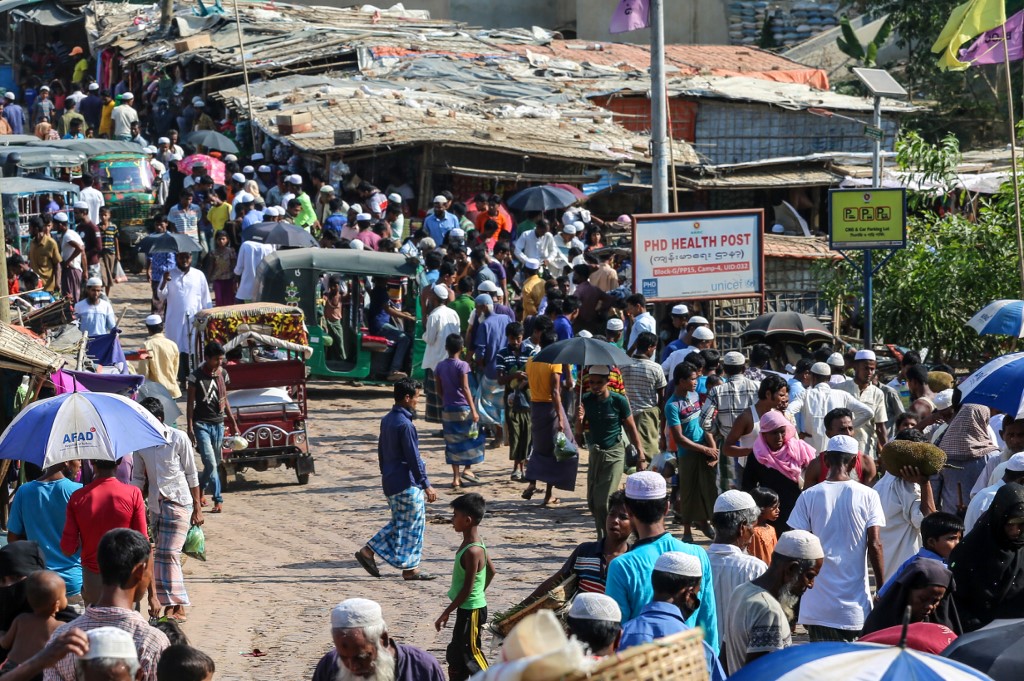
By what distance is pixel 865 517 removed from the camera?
26.2ft

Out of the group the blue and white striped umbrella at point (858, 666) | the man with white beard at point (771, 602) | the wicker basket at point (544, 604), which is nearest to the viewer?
the blue and white striped umbrella at point (858, 666)

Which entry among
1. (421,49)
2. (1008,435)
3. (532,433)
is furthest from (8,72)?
(1008,435)

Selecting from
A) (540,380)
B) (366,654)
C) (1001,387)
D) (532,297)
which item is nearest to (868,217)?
(540,380)

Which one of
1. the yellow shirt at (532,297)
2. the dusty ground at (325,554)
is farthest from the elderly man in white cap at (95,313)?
the yellow shirt at (532,297)

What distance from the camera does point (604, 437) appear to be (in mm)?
11586

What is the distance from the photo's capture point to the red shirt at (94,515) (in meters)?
8.59

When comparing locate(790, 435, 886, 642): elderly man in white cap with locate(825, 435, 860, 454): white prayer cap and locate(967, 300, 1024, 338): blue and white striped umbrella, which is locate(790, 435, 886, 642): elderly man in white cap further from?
locate(967, 300, 1024, 338): blue and white striped umbrella

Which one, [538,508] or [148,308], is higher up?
[148,308]

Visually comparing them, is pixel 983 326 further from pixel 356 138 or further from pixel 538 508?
pixel 356 138

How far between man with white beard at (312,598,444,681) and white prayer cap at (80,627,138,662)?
81 cm

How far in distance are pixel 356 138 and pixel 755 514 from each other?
1734 cm

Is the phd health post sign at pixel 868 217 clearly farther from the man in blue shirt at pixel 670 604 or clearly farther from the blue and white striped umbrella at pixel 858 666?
the blue and white striped umbrella at pixel 858 666

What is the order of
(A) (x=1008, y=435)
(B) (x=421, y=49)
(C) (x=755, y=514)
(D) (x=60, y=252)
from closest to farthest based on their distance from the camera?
(C) (x=755, y=514) < (A) (x=1008, y=435) < (D) (x=60, y=252) < (B) (x=421, y=49)

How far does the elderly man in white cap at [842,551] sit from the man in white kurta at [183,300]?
413 inches
